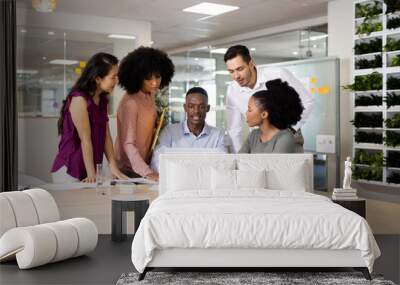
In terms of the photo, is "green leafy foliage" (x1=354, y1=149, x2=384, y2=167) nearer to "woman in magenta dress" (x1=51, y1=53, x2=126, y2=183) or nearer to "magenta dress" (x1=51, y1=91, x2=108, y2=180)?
"woman in magenta dress" (x1=51, y1=53, x2=126, y2=183)

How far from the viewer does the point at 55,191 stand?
7.20 metres

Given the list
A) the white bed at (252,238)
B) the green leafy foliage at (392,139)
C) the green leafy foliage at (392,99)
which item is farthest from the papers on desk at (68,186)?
the green leafy foliage at (392,99)

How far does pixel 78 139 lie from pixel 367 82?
3955 millimetres

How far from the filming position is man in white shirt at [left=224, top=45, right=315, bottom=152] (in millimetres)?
7113

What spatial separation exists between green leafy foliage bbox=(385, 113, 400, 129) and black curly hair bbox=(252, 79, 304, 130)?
1161 millimetres

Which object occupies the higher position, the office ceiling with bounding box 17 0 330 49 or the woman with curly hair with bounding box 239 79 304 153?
the office ceiling with bounding box 17 0 330 49

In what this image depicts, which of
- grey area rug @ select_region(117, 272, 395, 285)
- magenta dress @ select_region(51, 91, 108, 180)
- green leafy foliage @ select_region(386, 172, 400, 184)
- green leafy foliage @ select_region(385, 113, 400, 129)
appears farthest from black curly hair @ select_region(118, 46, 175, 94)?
green leafy foliage @ select_region(386, 172, 400, 184)

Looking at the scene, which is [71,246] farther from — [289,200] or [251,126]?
[251,126]

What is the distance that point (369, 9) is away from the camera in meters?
7.74

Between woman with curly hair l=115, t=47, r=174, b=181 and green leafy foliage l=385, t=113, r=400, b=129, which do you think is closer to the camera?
woman with curly hair l=115, t=47, r=174, b=181

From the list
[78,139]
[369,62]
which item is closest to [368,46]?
[369,62]

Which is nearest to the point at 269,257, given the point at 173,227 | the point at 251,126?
the point at 173,227

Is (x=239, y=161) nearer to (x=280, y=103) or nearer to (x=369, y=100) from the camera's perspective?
(x=280, y=103)

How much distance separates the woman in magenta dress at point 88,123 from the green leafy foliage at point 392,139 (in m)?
3.50
